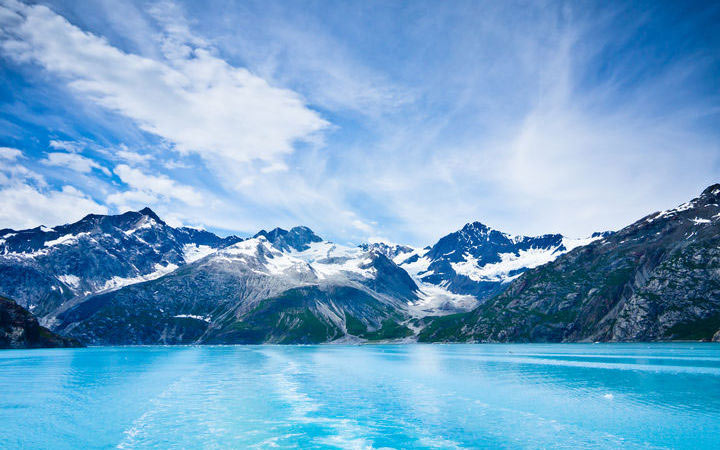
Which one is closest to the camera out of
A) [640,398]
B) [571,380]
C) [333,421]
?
[333,421]

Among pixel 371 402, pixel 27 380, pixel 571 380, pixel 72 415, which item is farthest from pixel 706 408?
pixel 27 380

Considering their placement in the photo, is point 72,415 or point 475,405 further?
point 475,405

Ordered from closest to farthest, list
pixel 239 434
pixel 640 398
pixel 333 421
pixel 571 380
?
1. pixel 239 434
2. pixel 333 421
3. pixel 640 398
4. pixel 571 380

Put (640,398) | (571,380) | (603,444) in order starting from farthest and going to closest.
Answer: (571,380), (640,398), (603,444)

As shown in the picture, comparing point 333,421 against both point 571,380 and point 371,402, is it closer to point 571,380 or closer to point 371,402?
point 371,402

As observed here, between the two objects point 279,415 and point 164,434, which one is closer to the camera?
point 164,434

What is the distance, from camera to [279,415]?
63688mm

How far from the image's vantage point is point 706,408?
6353cm

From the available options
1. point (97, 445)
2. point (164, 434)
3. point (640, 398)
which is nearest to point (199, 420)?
point (164, 434)

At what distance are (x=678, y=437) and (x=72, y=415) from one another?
3055 inches

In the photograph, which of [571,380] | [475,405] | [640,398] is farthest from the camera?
[571,380]

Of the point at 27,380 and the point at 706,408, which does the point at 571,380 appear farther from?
the point at 27,380

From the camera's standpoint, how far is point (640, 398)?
73500 millimetres

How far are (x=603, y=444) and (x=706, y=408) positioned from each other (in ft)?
97.6
